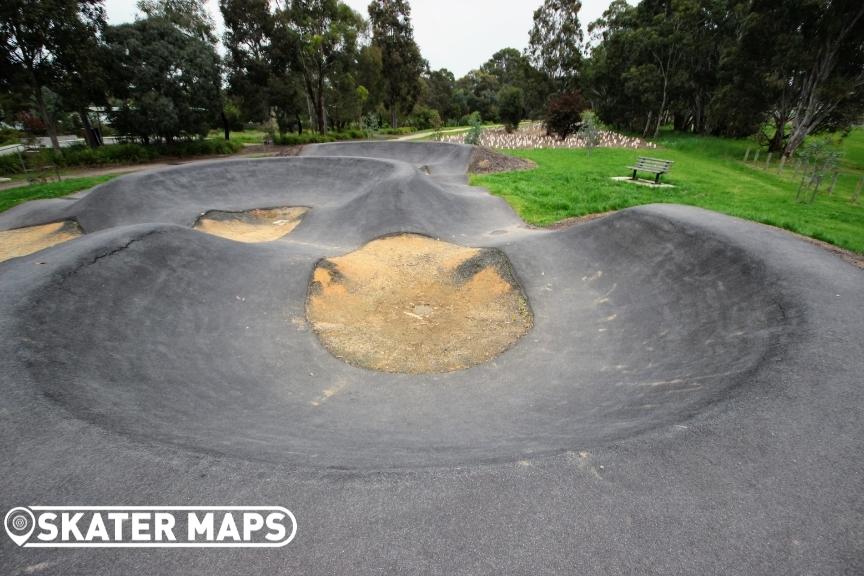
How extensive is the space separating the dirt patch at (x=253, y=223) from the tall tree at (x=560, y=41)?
56247 millimetres

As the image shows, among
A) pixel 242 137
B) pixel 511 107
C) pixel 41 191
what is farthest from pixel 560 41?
pixel 41 191

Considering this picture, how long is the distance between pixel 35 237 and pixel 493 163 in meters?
24.0

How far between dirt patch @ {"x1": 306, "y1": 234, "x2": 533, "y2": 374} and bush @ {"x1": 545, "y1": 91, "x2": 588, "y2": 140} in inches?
1269

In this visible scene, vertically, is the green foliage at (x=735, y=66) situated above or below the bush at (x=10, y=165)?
above

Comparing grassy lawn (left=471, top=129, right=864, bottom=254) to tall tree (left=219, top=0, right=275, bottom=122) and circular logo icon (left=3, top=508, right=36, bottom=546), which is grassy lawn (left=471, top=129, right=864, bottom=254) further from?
tall tree (left=219, top=0, right=275, bottom=122)

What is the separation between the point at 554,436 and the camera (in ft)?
15.0

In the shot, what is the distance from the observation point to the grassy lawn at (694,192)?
12148mm

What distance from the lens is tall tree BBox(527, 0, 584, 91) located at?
56.8 m

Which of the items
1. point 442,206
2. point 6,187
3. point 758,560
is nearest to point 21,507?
point 758,560

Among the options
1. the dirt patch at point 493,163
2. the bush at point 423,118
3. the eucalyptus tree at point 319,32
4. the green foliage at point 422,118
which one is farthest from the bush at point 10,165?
the bush at point 423,118

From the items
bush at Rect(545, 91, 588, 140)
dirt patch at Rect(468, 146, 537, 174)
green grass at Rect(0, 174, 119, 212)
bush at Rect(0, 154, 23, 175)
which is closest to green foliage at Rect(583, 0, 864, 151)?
bush at Rect(545, 91, 588, 140)

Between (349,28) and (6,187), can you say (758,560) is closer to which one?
(6,187)

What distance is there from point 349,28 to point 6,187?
3317 centimetres

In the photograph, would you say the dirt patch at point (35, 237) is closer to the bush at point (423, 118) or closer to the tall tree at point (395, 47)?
the tall tree at point (395, 47)
